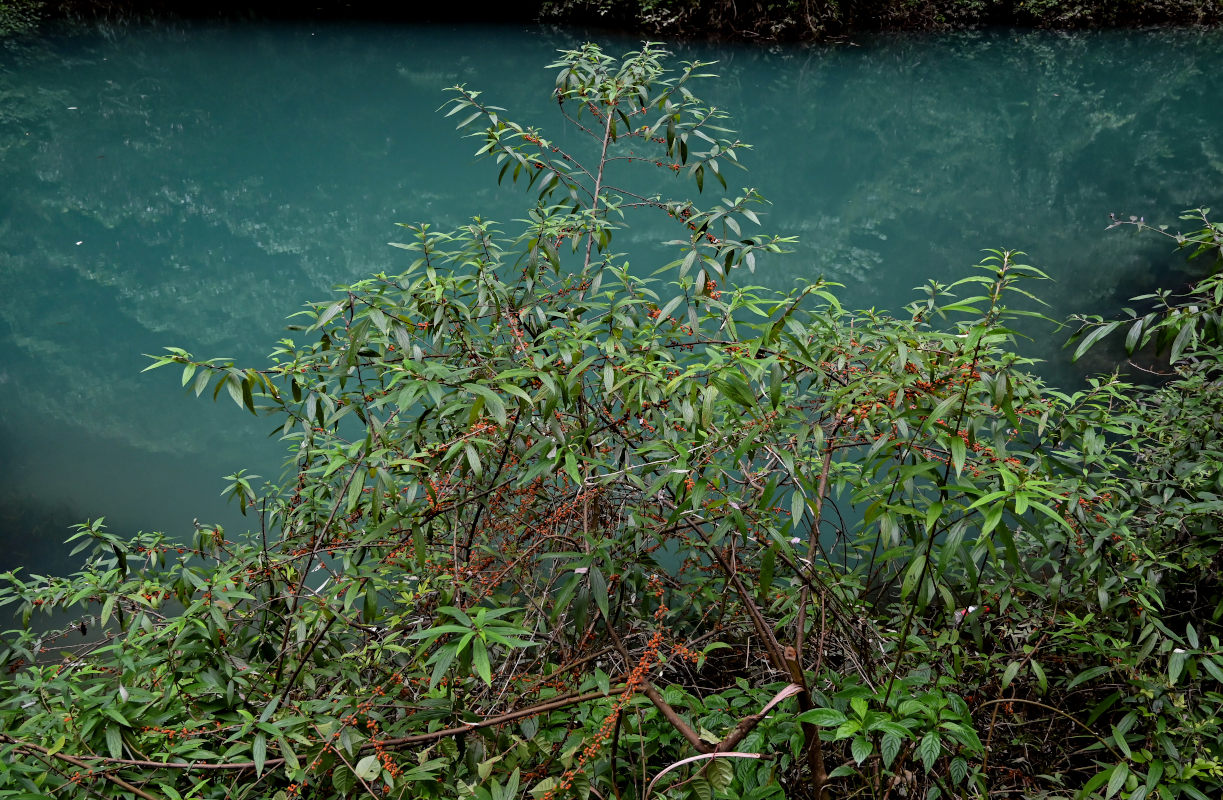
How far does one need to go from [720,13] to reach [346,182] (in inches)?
228

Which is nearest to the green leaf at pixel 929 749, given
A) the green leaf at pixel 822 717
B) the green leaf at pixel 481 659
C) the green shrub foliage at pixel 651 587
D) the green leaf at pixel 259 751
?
the green shrub foliage at pixel 651 587

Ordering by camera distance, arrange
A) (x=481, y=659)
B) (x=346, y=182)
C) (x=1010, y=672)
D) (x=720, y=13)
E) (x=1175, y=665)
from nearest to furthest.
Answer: (x=481, y=659) → (x=1175, y=665) → (x=1010, y=672) → (x=346, y=182) → (x=720, y=13)

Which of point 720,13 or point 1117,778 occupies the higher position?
point 720,13

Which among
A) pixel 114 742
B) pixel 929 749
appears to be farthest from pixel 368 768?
pixel 929 749

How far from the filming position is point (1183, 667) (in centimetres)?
156

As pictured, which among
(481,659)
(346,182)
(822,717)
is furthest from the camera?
(346,182)

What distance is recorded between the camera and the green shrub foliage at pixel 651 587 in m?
1.35

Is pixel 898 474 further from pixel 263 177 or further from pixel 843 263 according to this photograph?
pixel 263 177

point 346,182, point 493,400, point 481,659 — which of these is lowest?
point 346,182

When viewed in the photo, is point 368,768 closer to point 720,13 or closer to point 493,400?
point 493,400

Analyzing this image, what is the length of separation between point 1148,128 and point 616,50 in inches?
213

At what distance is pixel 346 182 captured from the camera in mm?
6855

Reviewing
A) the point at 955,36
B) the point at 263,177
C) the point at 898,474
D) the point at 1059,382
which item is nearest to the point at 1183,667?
the point at 898,474

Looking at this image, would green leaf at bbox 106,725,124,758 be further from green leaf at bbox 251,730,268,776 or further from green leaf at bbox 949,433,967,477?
green leaf at bbox 949,433,967,477
